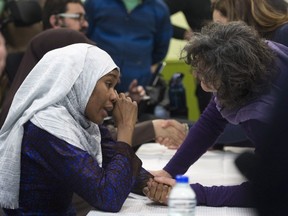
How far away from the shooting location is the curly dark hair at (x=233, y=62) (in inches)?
77.1

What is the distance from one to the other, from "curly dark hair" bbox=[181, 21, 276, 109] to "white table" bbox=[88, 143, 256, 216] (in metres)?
0.20

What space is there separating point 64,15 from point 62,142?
82.2 inches

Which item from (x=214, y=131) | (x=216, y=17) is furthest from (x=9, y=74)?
(x=214, y=131)

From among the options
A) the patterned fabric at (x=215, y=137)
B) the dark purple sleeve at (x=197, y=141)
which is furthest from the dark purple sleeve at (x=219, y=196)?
the dark purple sleeve at (x=197, y=141)

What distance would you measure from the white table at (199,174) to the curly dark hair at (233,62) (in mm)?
205

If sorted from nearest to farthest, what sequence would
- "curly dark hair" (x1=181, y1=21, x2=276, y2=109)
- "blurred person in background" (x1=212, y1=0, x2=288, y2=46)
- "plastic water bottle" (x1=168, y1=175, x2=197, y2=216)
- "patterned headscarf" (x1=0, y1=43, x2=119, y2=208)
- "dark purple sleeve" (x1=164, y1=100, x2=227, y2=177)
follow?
1. "plastic water bottle" (x1=168, y1=175, x2=197, y2=216)
2. "curly dark hair" (x1=181, y1=21, x2=276, y2=109)
3. "patterned headscarf" (x1=0, y1=43, x2=119, y2=208)
4. "dark purple sleeve" (x1=164, y1=100, x2=227, y2=177)
5. "blurred person in background" (x1=212, y1=0, x2=288, y2=46)

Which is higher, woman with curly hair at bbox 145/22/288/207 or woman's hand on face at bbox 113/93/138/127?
woman with curly hair at bbox 145/22/288/207

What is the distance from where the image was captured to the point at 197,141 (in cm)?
256

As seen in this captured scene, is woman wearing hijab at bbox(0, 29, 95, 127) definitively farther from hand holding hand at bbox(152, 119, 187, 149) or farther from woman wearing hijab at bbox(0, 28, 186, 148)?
hand holding hand at bbox(152, 119, 187, 149)

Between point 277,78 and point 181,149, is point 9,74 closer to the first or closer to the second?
point 181,149

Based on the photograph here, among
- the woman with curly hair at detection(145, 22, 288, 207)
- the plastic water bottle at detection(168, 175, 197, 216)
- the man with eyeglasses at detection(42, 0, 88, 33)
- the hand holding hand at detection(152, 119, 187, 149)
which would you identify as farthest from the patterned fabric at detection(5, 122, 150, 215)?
the man with eyeglasses at detection(42, 0, 88, 33)

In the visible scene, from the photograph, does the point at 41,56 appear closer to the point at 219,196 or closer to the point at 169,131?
the point at 169,131

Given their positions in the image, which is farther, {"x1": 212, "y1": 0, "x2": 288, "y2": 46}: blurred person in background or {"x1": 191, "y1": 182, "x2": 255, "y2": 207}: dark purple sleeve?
{"x1": 212, "y1": 0, "x2": 288, "y2": 46}: blurred person in background

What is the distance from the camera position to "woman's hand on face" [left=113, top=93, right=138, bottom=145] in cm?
224
